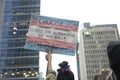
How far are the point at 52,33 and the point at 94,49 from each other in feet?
466

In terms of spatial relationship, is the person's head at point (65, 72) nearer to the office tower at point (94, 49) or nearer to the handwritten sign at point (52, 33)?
the handwritten sign at point (52, 33)

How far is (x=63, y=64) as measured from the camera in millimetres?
5238

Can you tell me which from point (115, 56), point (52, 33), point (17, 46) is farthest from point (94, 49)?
point (115, 56)

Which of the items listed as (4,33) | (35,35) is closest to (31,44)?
(35,35)

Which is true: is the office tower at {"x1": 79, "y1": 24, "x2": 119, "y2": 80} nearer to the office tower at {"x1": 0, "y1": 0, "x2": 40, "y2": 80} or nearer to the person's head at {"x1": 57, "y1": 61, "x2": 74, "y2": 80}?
the office tower at {"x1": 0, "y1": 0, "x2": 40, "y2": 80}

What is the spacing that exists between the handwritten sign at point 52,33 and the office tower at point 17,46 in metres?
96.4

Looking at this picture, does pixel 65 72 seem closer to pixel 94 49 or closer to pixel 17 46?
pixel 17 46

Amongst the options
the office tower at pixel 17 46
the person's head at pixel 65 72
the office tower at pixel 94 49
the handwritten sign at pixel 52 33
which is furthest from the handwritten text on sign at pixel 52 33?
the office tower at pixel 94 49

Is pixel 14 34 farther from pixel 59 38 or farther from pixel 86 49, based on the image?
pixel 59 38

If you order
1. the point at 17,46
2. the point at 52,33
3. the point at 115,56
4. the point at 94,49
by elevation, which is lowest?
the point at 115,56

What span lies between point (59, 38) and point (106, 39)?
146668 mm

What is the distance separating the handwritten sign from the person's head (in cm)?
354

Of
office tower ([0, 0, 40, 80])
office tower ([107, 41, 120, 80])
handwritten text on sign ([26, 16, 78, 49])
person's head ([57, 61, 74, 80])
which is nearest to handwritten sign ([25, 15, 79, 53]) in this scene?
handwritten text on sign ([26, 16, 78, 49])

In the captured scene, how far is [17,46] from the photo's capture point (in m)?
118
